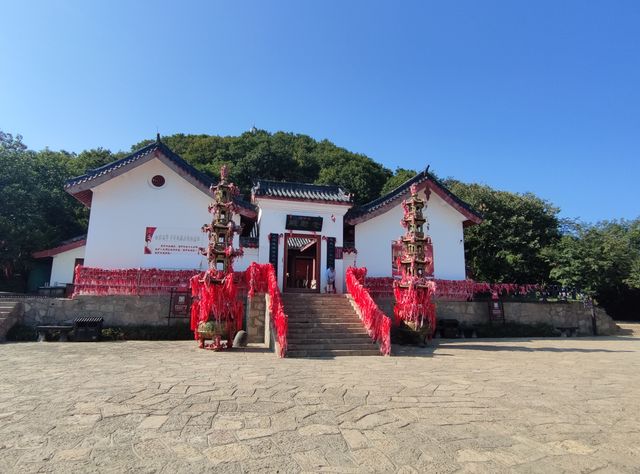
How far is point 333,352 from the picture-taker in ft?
31.3

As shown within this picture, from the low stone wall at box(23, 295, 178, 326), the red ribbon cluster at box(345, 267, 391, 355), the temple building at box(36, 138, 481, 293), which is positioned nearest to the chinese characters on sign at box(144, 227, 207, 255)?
the temple building at box(36, 138, 481, 293)

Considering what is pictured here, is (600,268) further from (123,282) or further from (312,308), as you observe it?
(123,282)

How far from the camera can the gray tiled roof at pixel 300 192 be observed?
15117mm

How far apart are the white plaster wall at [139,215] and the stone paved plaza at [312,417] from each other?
7273mm

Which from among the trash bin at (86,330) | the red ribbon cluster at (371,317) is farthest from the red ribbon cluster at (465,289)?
the trash bin at (86,330)

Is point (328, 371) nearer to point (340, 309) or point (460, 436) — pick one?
point (460, 436)

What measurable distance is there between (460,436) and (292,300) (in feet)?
28.3

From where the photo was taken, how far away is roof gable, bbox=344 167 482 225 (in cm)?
1664

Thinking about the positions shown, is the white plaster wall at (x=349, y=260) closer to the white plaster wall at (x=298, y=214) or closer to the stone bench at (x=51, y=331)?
the white plaster wall at (x=298, y=214)

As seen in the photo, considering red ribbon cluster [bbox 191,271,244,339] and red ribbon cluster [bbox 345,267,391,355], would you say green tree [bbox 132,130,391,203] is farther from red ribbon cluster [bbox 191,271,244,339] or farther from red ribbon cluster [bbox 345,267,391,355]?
red ribbon cluster [bbox 191,271,244,339]

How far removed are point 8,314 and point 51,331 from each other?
1.48 meters

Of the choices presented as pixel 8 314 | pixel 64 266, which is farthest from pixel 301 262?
pixel 64 266

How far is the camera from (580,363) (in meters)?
8.68

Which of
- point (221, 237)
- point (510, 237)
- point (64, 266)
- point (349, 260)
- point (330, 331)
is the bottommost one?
point (330, 331)
